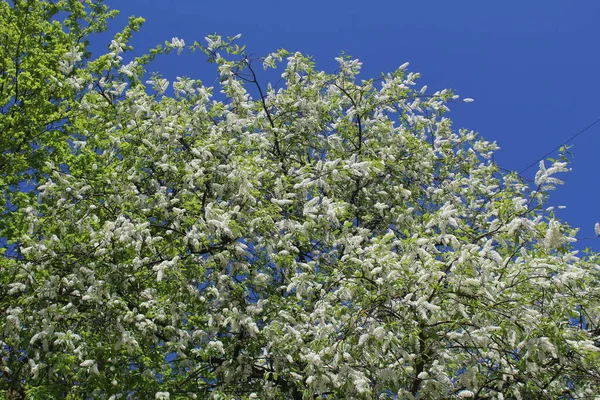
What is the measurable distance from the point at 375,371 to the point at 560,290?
2.06m

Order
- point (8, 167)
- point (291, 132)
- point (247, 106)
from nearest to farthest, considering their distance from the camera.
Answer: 1. point (247, 106)
2. point (291, 132)
3. point (8, 167)

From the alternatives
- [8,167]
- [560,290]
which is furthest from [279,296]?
[8,167]

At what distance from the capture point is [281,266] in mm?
8148

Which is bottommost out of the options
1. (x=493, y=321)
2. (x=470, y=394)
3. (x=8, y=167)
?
(x=470, y=394)

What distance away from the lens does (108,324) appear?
773cm

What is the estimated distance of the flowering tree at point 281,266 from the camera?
20.7 feet

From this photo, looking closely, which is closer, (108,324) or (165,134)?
(108,324)

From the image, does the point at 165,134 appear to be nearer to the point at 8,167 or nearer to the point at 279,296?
the point at 279,296

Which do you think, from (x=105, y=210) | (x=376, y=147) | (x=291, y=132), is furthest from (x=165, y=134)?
(x=376, y=147)

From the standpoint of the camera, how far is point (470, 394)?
6340 mm

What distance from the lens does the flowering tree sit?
6.30 m

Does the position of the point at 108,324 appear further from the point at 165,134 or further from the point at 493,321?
the point at 493,321

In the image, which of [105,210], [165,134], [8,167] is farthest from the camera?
[8,167]

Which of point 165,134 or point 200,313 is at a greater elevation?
point 165,134
